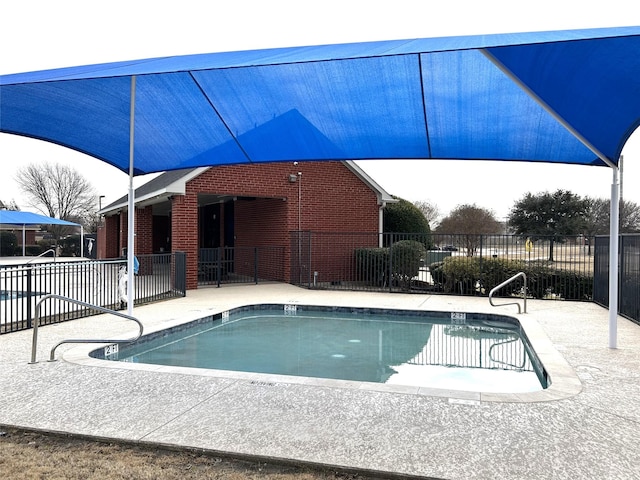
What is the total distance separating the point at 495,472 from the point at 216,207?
1878 centimetres

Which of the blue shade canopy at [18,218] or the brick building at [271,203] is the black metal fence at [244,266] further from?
the blue shade canopy at [18,218]

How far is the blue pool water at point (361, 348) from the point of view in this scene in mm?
6504

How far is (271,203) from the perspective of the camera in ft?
54.2

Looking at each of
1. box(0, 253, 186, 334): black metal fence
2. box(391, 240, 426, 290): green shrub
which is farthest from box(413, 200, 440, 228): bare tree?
box(0, 253, 186, 334): black metal fence

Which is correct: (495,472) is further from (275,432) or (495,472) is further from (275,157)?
(275,157)

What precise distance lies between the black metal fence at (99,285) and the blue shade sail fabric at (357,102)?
258 centimetres

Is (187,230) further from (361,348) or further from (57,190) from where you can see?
(57,190)

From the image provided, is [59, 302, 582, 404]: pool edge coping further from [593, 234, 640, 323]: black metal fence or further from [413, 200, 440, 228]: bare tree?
[413, 200, 440, 228]: bare tree

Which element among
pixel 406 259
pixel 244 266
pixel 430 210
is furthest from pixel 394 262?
pixel 430 210

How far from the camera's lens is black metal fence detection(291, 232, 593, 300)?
12.7 m

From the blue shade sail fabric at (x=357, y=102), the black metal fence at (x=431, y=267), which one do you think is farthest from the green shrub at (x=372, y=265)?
the blue shade sail fabric at (x=357, y=102)

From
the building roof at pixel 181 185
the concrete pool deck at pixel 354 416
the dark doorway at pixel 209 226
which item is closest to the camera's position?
the concrete pool deck at pixel 354 416

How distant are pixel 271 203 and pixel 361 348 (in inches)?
363

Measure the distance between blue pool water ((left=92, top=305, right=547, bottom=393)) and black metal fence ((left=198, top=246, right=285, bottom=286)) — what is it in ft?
15.3
